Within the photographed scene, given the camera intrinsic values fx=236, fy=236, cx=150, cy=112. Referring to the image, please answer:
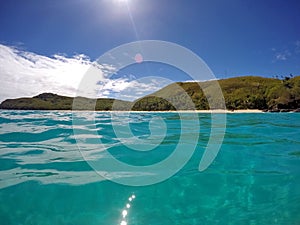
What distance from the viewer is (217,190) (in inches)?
195

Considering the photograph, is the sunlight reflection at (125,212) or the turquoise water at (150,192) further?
the turquoise water at (150,192)

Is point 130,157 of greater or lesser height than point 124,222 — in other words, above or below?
above

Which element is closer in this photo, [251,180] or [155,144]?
[251,180]

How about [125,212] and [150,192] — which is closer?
[125,212]

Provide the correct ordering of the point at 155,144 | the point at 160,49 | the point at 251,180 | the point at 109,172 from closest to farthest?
1. the point at 251,180
2. the point at 109,172
3. the point at 160,49
4. the point at 155,144

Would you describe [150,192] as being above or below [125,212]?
above

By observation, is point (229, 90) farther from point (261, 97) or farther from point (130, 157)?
point (130, 157)

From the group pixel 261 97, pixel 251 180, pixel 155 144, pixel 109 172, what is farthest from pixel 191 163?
pixel 261 97

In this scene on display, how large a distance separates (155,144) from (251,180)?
465 cm

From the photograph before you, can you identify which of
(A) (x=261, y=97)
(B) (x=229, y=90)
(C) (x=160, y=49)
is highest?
(B) (x=229, y=90)

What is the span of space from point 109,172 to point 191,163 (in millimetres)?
2364

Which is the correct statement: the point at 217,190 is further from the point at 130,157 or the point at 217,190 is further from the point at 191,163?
the point at 130,157

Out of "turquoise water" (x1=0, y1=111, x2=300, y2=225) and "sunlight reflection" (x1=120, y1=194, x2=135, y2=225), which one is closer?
"sunlight reflection" (x1=120, y1=194, x2=135, y2=225)

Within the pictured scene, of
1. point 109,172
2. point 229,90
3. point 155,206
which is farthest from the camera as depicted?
point 229,90
